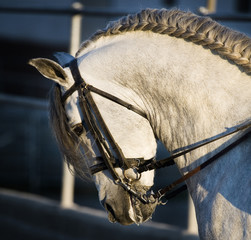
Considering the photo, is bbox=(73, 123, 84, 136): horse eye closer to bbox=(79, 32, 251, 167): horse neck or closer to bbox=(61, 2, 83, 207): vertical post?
bbox=(79, 32, 251, 167): horse neck

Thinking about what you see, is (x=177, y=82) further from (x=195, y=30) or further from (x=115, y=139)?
(x=115, y=139)

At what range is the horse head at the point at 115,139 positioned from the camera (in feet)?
6.86

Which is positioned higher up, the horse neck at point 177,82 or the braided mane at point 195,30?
the braided mane at point 195,30

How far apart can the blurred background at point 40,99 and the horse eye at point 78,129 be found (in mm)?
339

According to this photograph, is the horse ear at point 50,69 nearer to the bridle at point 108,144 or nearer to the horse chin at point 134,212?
the bridle at point 108,144

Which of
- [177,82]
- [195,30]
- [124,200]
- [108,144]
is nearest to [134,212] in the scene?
[124,200]

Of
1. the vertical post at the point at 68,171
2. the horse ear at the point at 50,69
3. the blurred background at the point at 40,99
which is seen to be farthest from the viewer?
the blurred background at the point at 40,99

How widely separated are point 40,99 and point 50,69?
325 inches

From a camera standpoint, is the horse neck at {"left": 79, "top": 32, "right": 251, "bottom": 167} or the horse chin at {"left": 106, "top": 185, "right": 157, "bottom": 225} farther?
the horse chin at {"left": 106, "top": 185, "right": 157, "bottom": 225}

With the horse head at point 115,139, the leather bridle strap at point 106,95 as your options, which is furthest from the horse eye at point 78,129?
the leather bridle strap at point 106,95

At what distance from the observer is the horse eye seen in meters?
2.17

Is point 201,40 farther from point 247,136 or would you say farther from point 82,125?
point 82,125

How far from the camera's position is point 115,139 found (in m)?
2.11

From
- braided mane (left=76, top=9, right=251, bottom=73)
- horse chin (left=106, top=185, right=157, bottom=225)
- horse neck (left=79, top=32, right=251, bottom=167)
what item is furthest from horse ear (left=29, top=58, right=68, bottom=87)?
horse chin (left=106, top=185, right=157, bottom=225)
